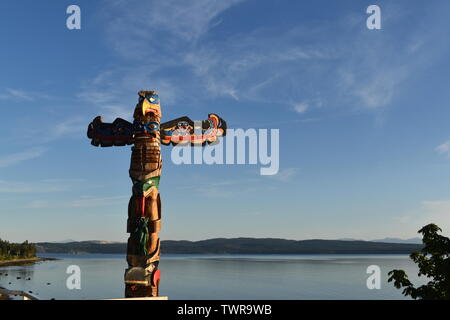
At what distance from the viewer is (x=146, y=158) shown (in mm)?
15758

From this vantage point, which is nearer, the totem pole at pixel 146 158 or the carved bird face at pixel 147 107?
the totem pole at pixel 146 158

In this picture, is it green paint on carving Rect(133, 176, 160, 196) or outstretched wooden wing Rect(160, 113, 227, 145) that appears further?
outstretched wooden wing Rect(160, 113, 227, 145)

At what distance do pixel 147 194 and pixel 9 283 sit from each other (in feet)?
246

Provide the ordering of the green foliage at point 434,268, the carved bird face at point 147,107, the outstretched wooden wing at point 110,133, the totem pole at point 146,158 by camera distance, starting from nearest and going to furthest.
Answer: the green foliage at point 434,268, the totem pole at point 146,158, the carved bird face at point 147,107, the outstretched wooden wing at point 110,133

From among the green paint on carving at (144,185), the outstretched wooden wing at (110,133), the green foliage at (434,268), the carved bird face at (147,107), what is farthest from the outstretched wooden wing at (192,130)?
the green foliage at (434,268)

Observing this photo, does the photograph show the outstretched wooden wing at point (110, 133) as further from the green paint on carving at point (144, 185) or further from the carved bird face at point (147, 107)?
the green paint on carving at point (144, 185)

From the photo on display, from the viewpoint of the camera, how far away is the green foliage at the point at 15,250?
124875mm

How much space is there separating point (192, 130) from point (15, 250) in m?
139

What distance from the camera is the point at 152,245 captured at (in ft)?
49.2

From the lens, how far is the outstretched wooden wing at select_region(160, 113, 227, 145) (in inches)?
676

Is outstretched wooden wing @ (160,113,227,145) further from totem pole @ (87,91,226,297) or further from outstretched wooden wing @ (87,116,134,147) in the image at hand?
outstretched wooden wing @ (87,116,134,147)

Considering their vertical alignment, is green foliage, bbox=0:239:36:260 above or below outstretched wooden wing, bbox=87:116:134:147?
below

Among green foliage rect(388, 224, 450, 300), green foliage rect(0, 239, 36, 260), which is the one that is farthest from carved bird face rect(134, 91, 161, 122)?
green foliage rect(0, 239, 36, 260)
